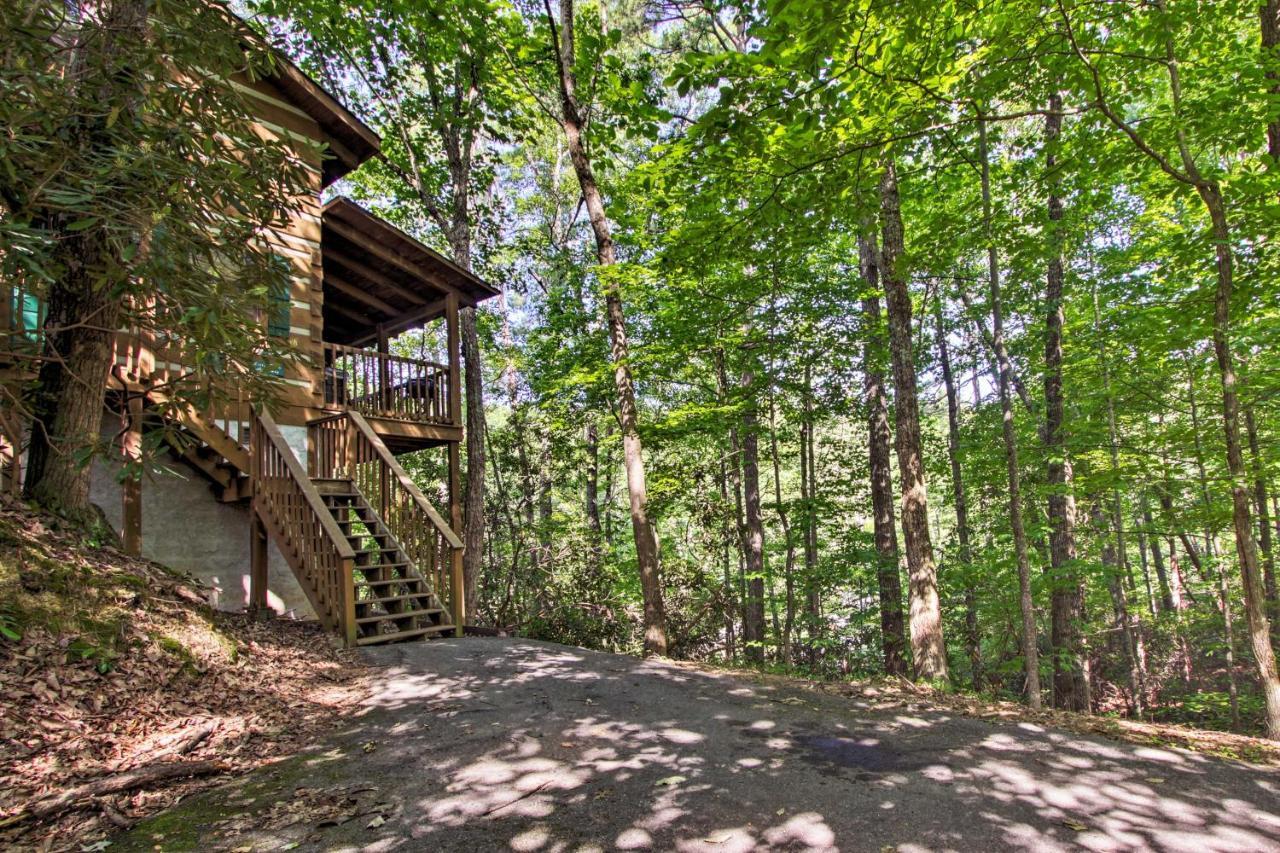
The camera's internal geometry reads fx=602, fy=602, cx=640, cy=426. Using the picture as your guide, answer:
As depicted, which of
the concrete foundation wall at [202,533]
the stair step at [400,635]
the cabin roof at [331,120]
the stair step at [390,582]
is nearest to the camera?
the stair step at [400,635]

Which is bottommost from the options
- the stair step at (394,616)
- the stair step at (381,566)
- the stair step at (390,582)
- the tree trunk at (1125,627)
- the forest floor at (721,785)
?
the tree trunk at (1125,627)

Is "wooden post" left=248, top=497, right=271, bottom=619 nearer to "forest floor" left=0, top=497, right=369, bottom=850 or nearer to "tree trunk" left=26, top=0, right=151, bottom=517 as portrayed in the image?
"forest floor" left=0, top=497, right=369, bottom=850

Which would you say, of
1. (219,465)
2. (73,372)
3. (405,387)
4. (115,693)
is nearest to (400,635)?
(115,693)

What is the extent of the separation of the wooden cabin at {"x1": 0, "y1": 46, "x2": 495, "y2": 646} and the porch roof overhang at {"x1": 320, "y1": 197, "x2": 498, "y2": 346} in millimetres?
33

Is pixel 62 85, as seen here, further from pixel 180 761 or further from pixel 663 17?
pixel 663 17

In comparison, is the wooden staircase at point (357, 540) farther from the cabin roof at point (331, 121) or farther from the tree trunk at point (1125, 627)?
the tree trunk at point (1125, 627)

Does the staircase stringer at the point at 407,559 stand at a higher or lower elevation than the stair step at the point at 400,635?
higher

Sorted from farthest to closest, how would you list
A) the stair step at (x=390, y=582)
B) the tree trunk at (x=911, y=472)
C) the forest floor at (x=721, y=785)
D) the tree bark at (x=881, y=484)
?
the tree bark at (x=881, y=484), the stair step at (x=390, y=582), the tree trunk at (x=911, y=472), the forest floor at (x=721, y=785)

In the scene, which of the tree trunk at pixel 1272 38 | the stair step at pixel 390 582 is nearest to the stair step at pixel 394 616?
the stair step at pixel 390 582

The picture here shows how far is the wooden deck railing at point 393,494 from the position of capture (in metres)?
6.91

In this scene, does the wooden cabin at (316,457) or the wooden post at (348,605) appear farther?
the wooden cabin at (316,457)

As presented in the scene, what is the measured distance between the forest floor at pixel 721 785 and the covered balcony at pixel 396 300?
5.81 metres

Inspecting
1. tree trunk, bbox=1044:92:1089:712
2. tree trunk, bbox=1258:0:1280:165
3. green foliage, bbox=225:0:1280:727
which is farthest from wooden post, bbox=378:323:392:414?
tree trunk, bbox=1044:92:1089:712

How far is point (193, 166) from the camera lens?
12.7 feet
